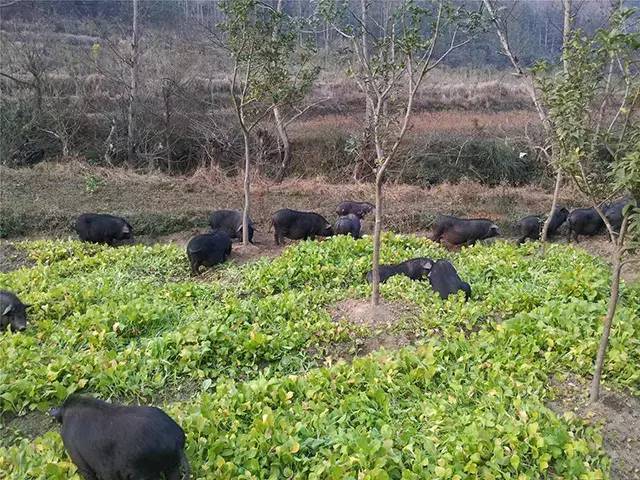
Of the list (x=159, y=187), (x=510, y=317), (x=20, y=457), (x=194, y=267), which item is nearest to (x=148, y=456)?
(x=20, y=457)

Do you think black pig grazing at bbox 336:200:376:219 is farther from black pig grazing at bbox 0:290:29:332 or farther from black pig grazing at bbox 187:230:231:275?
black pig grazing at bbox 0:290:29:332

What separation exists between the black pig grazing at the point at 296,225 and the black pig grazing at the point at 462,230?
287 centimetres

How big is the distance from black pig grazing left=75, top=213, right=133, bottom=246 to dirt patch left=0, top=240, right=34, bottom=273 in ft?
4.65

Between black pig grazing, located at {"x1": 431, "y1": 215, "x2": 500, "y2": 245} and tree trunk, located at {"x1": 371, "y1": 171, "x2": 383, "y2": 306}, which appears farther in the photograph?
black pig grazing, located at {"x1": 431, "y1": 215, "x2": 500, "y2": 245}

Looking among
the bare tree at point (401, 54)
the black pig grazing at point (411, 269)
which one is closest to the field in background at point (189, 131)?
the black pig grazing at point (411, 269)

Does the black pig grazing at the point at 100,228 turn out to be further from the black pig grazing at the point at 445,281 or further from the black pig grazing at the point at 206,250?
the black pig grazing at the point at 445,281

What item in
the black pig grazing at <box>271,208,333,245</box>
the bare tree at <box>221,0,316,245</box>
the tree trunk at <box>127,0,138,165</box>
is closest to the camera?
the bare tree at <box>221,0,316,245</box>

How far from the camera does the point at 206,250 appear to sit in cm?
1130

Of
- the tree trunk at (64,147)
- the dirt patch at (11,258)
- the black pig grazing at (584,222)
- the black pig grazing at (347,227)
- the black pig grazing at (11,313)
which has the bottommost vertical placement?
the dirt patch at (11,258)

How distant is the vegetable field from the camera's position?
16.3ft

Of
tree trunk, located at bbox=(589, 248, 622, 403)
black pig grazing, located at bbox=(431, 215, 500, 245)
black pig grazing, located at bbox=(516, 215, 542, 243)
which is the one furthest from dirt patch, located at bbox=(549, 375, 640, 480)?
black pig grazing, located at bbox=(516, 215, 542, 243)

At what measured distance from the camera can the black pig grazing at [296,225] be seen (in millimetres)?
13758

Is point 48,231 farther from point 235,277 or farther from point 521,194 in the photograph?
point 521,194

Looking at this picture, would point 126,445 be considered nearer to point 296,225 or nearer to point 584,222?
point 296,225
